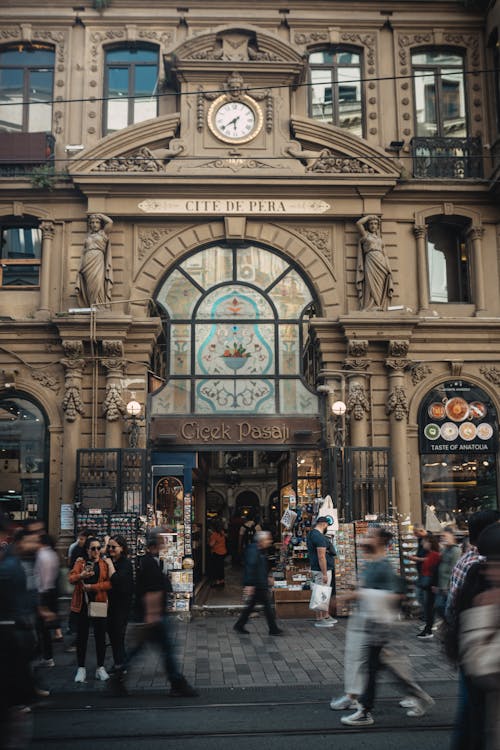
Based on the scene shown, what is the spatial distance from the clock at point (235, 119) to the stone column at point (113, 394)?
19.0 ft

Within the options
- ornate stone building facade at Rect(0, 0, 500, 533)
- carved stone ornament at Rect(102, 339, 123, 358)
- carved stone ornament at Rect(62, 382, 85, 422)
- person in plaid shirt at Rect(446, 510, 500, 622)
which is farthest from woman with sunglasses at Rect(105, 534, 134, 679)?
carved stone ornament at Rect(102, 339, 123, 358)

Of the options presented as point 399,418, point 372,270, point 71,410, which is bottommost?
point 399,418

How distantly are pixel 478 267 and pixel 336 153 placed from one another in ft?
14.5

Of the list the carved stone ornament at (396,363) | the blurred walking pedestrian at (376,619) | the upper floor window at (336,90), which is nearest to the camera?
the blurred walking pedestrian at (376,619)

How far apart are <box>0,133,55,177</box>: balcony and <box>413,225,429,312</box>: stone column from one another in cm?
911

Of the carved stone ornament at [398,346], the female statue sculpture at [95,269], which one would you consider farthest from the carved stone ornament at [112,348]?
the carved stone ornament at [398,346]

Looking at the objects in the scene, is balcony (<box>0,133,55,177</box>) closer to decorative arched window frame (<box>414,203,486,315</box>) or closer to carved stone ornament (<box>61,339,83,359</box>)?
carved stone ornament (<box>61,339,83,359</box>)

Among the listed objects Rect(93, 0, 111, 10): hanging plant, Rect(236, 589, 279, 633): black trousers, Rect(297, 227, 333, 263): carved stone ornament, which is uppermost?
Rect(93, 0, 111, 10): hanging plant

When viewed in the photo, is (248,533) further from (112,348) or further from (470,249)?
(470,249)

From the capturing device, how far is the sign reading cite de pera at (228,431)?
18906 millimetres

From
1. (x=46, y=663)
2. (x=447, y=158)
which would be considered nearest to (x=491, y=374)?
(x=447, y=158)

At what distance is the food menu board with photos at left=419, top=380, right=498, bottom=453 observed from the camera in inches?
759

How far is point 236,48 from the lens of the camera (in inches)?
787

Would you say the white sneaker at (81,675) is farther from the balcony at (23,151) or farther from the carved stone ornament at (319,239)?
the balcony at (23,151)
